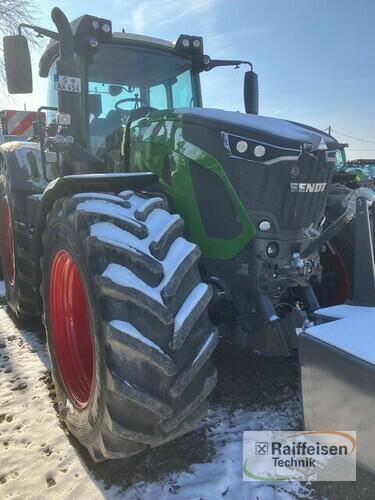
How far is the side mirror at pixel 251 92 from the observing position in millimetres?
3916

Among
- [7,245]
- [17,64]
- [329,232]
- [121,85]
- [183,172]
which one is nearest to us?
[329,232]

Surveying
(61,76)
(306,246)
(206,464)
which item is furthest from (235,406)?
(61,76)

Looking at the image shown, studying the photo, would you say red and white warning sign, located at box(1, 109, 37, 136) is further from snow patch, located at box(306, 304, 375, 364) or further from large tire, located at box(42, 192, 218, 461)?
snow patch, located at box(306, 304, 375, 364)

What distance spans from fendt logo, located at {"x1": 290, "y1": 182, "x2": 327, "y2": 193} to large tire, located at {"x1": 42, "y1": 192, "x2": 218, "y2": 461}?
63 cm

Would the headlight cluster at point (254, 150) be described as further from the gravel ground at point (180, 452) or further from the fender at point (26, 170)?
the fender at point (26, 170)

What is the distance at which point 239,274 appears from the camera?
261 cm

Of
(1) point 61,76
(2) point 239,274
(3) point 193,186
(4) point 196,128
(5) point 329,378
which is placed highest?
(1) point 61,76

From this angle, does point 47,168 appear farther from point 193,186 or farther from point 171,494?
point 171,494

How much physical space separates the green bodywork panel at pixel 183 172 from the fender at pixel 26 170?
4.73ft

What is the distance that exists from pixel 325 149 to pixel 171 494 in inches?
71.4

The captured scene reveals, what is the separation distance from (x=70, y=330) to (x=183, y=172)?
112cm

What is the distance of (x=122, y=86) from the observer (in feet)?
11.6

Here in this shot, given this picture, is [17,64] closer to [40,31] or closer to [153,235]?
[40,31]

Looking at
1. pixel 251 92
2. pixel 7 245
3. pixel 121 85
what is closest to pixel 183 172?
pixel 121 85
